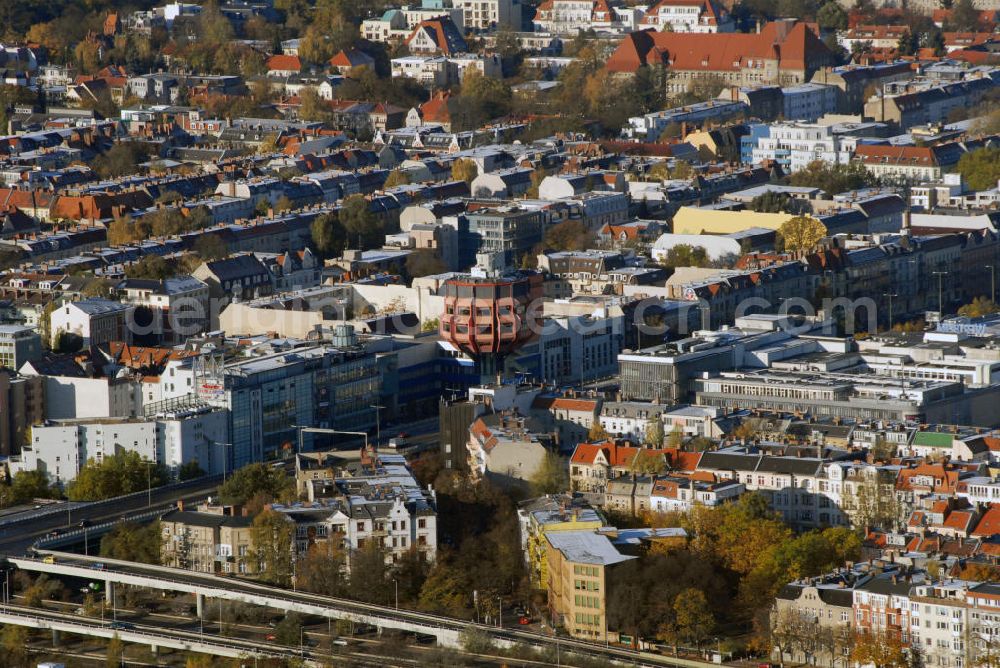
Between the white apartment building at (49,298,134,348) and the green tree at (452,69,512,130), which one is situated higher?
the green tree at (452,69,512,130)

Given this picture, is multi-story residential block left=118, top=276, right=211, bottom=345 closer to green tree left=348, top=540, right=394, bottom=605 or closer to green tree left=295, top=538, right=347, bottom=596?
green tree left=295, top=538, right=347, bottom=596

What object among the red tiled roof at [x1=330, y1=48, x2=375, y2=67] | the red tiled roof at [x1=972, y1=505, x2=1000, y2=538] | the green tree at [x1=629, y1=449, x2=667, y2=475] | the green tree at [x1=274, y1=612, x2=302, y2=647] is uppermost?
the red tiled roof at [x1=330, y1=48, x2=375, y2=67]

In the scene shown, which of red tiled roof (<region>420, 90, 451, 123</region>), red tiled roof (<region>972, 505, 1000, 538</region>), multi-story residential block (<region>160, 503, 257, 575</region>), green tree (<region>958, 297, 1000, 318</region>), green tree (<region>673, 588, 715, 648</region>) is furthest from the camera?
red tiled roof (<region>420, 90, 451, 123</region>)

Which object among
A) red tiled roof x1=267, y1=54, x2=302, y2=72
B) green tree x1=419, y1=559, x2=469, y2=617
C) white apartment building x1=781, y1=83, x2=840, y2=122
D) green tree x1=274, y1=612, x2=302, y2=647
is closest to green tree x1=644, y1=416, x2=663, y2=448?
A: green tree x1=419, y1=559, x2=469, y2=617

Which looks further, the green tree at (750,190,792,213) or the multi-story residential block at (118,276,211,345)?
the green tree at (750,190,792,213)

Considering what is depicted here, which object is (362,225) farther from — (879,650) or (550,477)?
(879,650)

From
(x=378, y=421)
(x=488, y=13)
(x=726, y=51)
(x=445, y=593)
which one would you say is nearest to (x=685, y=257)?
(x=378, y=421)
